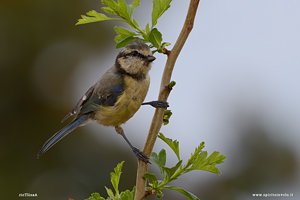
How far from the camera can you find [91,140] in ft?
12.2

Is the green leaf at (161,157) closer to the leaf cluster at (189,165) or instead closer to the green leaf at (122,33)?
the leaf cluster at (189,165)

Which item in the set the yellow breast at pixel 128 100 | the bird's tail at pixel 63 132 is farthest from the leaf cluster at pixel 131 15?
the yellow breast at pixel 128 100

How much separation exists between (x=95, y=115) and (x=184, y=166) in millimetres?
1335

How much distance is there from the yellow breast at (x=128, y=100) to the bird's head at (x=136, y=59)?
2.2 inches

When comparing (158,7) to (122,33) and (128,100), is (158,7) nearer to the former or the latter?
(122,33)

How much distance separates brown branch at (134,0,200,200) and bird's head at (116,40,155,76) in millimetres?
1046

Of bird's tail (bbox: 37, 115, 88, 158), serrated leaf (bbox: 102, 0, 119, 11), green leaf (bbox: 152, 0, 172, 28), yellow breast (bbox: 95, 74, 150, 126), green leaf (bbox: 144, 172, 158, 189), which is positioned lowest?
green leaf (bbox: 144, 172, 158, 189)

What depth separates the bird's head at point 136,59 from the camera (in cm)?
230

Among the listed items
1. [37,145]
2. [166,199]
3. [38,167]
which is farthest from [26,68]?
[166,199]

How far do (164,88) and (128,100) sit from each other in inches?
46.0

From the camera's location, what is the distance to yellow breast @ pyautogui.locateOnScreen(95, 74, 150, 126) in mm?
2363

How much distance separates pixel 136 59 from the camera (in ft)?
7.68

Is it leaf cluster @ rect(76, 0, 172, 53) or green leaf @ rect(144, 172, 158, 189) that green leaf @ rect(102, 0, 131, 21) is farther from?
green leaf @ rect(144, 172, 158, 189)

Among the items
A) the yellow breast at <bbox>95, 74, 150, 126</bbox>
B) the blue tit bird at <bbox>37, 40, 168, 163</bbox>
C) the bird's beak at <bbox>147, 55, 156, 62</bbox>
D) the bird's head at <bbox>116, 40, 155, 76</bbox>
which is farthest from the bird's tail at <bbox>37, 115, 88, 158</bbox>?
the bird's beak at <bbox>147, 55, 156, 62</bbox>
